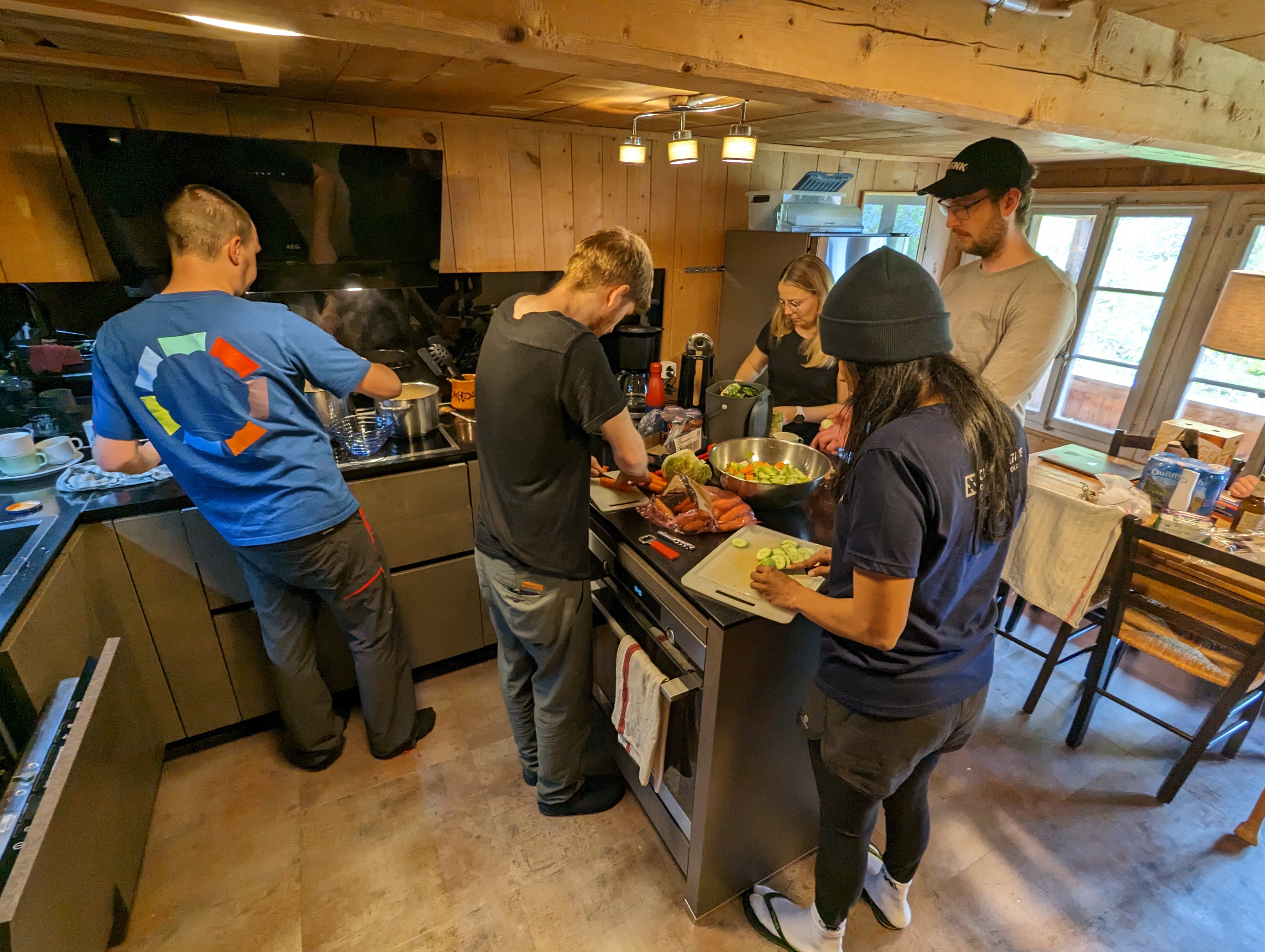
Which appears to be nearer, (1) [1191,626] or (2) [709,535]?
(2) [709,535]

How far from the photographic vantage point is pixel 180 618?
1.88m

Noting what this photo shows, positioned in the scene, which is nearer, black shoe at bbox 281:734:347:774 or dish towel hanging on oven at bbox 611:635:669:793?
dish towel hanging on oven at bbox 611:635:669:793

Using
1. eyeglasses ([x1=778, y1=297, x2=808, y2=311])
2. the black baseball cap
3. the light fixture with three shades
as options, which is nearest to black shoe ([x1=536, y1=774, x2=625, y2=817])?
eyeglasses ([x1=778, y1=297, x2=808, y2=311])

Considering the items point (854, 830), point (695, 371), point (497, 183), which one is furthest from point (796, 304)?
point (854, 830)

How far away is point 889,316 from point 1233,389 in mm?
3671

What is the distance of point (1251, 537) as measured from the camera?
187 cm

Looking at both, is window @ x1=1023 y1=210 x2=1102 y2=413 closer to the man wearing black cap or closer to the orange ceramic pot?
the man wearing black cap

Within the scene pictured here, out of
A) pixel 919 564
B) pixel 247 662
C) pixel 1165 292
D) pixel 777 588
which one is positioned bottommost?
pixel 247 662

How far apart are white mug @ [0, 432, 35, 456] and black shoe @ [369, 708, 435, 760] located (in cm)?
143

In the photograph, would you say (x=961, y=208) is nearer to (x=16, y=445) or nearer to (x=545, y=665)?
(x=545, y=665)

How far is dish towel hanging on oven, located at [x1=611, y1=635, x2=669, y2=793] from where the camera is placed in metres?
1.46

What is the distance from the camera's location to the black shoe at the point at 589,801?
1878 millimetres

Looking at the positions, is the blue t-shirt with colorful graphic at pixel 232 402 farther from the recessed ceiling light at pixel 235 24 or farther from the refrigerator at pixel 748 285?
the refrigerator at pixel 748 285

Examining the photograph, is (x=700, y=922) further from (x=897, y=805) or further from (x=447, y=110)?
(x=447, y=110)
